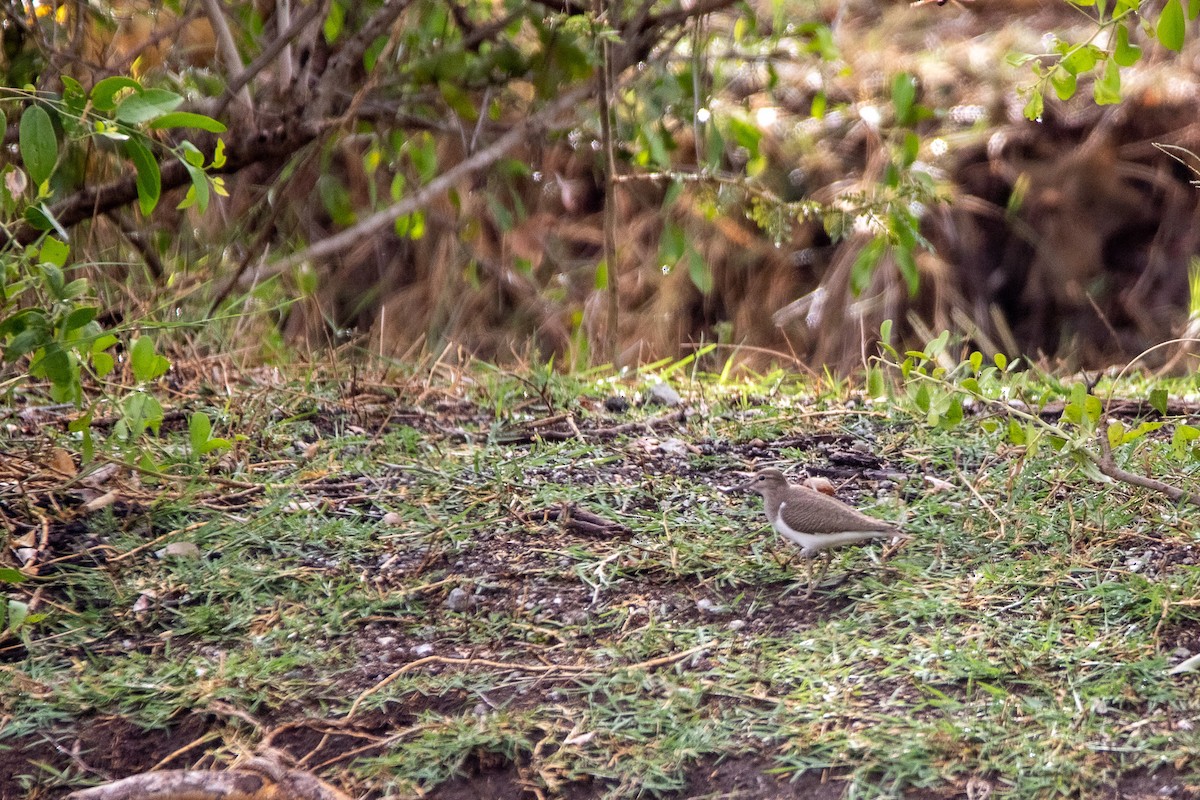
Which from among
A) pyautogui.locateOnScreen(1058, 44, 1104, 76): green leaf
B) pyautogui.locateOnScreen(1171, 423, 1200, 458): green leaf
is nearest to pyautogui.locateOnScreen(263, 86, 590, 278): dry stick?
pyautogui.locateOnScreen(1058, 44, 1104, 76): green leaf

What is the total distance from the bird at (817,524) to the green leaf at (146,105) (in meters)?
1.75

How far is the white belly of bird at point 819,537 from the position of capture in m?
3.16

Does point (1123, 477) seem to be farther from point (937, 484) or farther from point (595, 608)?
point (595, 608)

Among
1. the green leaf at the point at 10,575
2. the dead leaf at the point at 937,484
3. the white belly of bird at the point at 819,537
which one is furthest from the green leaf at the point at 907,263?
the green leaf at the point at 10,575

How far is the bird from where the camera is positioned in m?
3.17

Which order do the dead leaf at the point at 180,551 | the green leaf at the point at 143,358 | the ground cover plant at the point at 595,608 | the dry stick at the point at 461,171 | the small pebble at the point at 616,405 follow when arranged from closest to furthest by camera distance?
the ground cover plant at the point at 595,608 → the green leaf at the point at 143,358 → the dead leaf at the point at 180,551 → the small pebble at the point at 616,405 → the dry stick at the point at 461,171

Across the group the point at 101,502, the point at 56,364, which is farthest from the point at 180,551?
the point at 56,364

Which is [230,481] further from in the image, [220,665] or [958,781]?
[958,781]

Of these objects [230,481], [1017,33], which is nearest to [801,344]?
[1017,33]

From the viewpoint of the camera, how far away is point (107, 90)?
2.71 metres

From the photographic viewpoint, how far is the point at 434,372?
507 cm

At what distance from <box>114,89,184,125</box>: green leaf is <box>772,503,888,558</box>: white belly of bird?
1.75 metres

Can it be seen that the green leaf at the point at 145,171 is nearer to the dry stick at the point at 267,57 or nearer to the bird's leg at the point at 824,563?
the bird's leg at the point at 824,563

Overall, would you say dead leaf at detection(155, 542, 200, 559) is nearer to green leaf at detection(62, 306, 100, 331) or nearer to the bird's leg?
green leaf at detection(62, 306, 100, 331)
